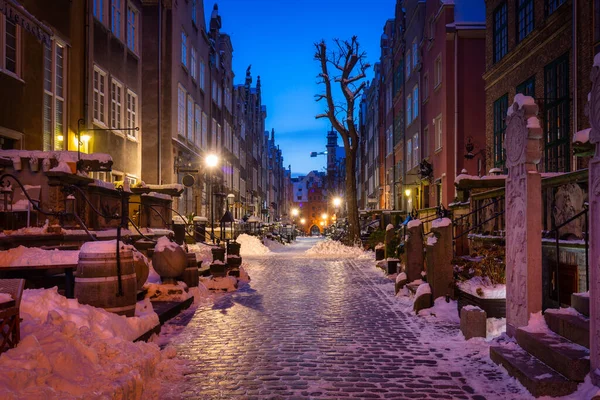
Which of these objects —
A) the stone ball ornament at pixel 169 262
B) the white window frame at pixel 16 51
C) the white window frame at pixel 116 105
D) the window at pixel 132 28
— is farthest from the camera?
the window at pixel 132 28

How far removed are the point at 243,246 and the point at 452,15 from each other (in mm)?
17258

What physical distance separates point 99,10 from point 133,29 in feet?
14.9

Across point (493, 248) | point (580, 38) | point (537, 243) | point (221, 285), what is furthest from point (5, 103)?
point (580, 38)

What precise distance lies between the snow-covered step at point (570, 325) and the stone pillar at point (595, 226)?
0.63 metres

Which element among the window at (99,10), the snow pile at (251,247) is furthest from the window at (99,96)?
the snow pile at (251,247)

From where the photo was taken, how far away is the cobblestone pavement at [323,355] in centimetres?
554

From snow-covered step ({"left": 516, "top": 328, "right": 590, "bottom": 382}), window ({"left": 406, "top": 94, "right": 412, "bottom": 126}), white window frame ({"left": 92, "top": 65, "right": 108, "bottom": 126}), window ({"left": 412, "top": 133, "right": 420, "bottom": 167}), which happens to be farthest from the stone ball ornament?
window ({"left": 406, "top": 94, "right": 412, "bottom": 126})

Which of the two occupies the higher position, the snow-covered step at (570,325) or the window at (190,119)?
the window at (190,119)

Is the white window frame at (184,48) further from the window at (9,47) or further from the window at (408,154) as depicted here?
the window at (9,47)

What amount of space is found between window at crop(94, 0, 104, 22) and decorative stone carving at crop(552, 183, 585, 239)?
59.6 ft

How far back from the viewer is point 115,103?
2258 centimetres

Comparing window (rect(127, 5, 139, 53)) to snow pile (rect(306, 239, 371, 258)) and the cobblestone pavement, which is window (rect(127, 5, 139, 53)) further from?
the cobblestone pavement

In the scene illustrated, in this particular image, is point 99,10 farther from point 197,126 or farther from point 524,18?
point 524,18

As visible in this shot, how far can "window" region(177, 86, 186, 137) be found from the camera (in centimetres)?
2945
